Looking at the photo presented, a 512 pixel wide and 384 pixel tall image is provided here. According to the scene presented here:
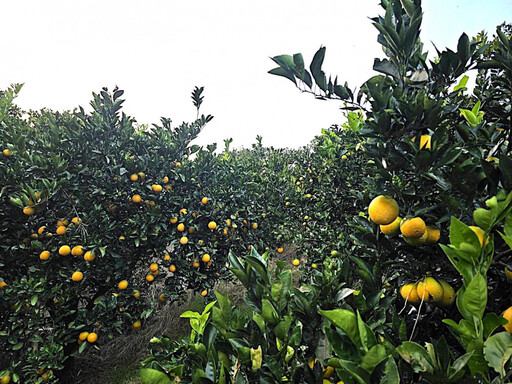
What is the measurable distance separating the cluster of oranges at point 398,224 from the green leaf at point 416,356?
428mm

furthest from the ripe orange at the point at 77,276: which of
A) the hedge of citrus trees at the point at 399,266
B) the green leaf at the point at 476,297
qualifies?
the green leaf at the point at 476,297

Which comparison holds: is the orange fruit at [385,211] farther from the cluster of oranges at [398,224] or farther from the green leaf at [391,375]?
the green leaf at [391,375]

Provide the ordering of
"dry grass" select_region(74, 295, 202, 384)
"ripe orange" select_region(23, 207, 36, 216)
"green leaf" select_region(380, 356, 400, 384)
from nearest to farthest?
"green leaf" select_region(380, 356, 400, 384) < "ripe orange" select_region(23, 207, 36, 216) < "dry grass" select_region(74, 295, 202, 384)

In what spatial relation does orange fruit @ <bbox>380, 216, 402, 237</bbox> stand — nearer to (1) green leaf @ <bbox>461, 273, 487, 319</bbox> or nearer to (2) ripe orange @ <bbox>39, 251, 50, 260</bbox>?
(1) green leaf @ <bbox>461, 273, 487, 319</bbox>

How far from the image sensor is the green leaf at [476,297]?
1.97 ft

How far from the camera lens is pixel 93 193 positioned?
3.00 m

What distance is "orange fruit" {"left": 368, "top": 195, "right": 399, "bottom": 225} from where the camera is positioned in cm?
113

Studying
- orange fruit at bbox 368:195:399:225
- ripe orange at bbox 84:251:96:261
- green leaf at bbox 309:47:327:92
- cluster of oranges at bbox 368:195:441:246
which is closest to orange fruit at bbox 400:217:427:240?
cluster of oranges at bbox 368:195:441:246

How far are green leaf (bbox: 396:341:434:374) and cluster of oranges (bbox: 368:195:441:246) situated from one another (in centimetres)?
43

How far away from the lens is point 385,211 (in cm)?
114

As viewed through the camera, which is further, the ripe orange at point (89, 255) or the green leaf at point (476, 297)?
the ripe orange at point (89, 255)

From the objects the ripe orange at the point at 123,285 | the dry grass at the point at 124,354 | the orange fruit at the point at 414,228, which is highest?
the orange fruit at the point at 414,228

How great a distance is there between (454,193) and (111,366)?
4197 millimetres

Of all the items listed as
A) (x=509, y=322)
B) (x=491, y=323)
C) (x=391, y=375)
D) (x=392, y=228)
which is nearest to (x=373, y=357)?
(x=391, y=375)
